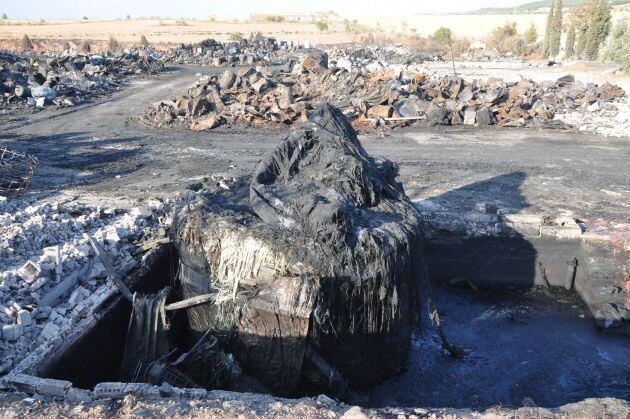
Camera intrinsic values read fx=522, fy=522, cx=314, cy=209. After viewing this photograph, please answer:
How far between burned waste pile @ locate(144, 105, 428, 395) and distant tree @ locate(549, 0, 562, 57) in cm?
3067

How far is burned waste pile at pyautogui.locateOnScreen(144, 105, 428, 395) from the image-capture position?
430cm

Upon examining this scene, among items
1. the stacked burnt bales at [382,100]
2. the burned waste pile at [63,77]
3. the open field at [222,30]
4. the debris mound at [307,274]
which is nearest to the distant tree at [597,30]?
the stacked burnt bales at [382,100]

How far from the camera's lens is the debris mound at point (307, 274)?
4297mm

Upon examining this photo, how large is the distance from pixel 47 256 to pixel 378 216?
3.25 metres

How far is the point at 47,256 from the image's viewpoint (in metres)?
5.10

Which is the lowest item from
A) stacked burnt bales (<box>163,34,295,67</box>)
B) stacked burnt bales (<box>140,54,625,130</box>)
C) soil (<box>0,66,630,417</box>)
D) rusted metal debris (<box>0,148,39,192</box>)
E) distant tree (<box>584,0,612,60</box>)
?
soil (<box>0,66,630,417</box>)

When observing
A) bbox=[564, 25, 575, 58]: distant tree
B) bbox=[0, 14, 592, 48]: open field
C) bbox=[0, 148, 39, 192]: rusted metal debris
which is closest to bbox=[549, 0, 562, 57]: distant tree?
bbox=[564, 25, 575, 58]: distant tree

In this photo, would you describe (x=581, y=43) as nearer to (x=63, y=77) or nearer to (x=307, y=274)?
(x=63, y=77)

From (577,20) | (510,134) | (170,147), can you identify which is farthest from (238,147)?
(577,20)

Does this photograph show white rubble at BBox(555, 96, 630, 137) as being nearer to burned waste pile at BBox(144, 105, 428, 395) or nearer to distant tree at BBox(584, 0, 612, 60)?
burned waste pile at BBox(144, 105, 428, 395)

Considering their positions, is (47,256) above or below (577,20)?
below

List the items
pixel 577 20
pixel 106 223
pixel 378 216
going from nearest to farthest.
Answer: pixel 378 216
pixel 106 223
pixel 577 20

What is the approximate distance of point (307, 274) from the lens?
4.21 metres

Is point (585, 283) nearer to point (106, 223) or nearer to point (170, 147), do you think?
point (106, 223)
